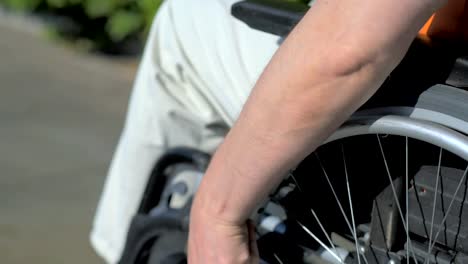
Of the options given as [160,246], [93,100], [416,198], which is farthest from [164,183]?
[93,100]

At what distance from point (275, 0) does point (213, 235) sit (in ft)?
1.93

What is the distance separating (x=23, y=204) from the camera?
4.60m

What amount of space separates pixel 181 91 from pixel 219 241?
2.50ft

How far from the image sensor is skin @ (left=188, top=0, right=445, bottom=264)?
1908 mm

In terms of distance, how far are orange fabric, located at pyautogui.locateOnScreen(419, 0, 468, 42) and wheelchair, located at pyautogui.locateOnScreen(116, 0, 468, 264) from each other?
0.09ft

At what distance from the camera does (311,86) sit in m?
1.97

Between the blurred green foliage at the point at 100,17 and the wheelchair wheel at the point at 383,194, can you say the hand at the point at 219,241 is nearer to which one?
the wheelchair wheel at the point at 383,194

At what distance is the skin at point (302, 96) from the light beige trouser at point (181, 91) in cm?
55

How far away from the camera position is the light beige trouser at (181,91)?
273 centimetres

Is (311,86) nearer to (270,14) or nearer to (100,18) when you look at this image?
(270,14)

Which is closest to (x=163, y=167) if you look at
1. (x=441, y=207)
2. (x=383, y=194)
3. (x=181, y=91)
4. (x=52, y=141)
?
(x=181, y=91)

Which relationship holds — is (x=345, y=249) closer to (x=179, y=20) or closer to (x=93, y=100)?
(x=179, y=20)

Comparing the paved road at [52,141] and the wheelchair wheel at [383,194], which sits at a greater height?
the wheelchair wheel at [383,194]

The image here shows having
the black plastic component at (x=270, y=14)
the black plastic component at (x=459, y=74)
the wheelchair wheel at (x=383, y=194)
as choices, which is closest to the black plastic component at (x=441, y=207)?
the wheelchair wheel at (x=383, y=194)
